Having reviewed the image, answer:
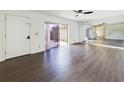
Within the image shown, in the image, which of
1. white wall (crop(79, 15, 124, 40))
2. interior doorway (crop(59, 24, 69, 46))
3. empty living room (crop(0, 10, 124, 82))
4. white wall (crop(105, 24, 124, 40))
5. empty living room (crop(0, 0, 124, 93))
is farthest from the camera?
white wall (crop(105, 24, 124, 40))

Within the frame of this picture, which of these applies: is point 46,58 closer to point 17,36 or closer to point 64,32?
point 17,36

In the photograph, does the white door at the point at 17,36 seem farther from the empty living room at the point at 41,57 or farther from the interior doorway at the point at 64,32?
the interior doorway at the point at 64,32

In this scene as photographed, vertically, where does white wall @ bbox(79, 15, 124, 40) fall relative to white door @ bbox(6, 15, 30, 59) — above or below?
above

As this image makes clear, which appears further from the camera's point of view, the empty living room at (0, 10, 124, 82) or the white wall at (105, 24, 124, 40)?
the white wall at (105, 24, 124, 40)

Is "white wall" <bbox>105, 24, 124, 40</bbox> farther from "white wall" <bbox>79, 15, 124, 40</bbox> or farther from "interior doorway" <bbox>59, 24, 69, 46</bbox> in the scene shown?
"interior doorway" <bbox>59, 24, 69, 46</bbox>

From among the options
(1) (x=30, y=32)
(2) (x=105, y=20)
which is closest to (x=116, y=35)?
(2) (x=105, y=20)

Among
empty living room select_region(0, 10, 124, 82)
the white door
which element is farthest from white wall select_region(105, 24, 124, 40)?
the white door

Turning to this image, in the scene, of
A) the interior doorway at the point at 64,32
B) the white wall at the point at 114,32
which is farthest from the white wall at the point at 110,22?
the interior doorway at the point at 64,32

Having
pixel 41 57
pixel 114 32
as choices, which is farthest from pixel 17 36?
pixel 114 32

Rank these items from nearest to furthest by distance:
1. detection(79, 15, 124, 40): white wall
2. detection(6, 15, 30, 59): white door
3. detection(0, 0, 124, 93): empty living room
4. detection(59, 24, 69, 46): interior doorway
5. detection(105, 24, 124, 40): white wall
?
detection(0, 0, 124, 93): empty living room
detection(6, 15, 30, 59): white door
detection(79, 15, 124, 40): white wall
detection(59, 24, 69, 46): interior doorway
detection(105, 24, 124, 40): white wall

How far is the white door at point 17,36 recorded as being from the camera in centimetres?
560

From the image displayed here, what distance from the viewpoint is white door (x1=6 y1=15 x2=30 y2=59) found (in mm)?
5596
